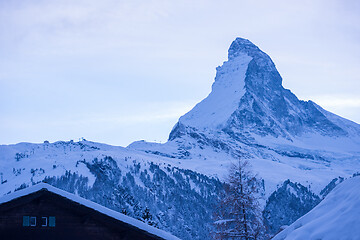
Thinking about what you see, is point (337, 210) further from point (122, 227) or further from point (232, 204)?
point (232, 204)

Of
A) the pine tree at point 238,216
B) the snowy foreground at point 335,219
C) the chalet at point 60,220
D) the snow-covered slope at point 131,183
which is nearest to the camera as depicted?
the snowy foreground at point 335,219

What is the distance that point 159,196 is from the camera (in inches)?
5089

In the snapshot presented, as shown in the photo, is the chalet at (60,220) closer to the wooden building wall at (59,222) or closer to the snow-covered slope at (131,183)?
the wooden building wall at (59,222)

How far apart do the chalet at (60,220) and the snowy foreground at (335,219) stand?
17.1ft

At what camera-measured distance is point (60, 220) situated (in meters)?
16.3

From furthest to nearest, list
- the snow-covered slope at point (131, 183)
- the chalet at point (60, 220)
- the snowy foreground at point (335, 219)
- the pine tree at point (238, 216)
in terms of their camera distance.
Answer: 1. the snow-covered slope at point (131, 183)
2. the pine tree at point (238, 216)
3. the chalet at point (60, 220)
4. the snowy foreground at point (335, 219)

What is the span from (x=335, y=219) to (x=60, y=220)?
29.1 feet

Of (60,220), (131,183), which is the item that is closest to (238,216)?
(60,220)

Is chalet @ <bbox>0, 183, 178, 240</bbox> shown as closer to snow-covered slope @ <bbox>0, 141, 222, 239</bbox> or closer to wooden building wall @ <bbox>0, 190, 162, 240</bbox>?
wooden building wall @ <bbox>0, 190, 162, 240</bbox>

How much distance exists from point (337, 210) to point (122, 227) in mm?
7330

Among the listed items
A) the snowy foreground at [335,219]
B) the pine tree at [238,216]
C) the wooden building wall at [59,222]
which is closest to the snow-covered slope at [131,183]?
the pine tree at [238,216]

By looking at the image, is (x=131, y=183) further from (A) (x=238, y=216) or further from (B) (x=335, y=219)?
(B) (x=335, y=219)

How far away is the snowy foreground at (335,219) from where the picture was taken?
10.3 metres

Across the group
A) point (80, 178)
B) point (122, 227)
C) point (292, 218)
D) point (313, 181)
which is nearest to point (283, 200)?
point (292, 218)
